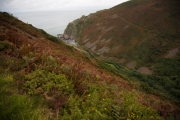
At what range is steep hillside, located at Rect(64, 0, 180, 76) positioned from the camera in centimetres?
6159

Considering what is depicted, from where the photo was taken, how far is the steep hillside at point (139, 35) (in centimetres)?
6159

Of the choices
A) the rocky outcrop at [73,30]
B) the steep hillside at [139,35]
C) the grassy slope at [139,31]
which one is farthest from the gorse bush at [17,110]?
the rocky outcrop at [73,30]

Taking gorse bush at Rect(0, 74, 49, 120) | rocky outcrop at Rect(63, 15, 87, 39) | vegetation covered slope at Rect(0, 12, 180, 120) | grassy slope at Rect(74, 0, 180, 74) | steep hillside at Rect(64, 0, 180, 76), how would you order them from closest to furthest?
gorse bush at Rect(0, 74, 49, 120) → vegetation covered slope at Rect(0, 12, 180, 120) → steep hillside at Rect(64, 0, 180, 76) → grassy slope at Rect(74, 0, 180, 74) → rocky outcrop at Rect(63, 15, 87, 39)

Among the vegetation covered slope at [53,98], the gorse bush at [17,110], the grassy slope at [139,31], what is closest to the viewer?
the gorse bush at [17,110]

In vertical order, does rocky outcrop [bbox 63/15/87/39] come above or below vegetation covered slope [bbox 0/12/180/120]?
above

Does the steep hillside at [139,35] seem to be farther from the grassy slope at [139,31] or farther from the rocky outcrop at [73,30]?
the rocky outcrop at [73,30]

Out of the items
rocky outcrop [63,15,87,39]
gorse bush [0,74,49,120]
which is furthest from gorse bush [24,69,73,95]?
rocky outcrop [63,15,87,39]

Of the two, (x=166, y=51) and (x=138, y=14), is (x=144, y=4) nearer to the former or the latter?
(x=138, y=14)

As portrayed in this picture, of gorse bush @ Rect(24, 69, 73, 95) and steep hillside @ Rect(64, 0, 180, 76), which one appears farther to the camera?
steep hillside @ Rect(64, 0, 180, 76)

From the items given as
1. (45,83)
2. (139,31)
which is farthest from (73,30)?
(45,83)

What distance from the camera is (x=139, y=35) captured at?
2908 inches

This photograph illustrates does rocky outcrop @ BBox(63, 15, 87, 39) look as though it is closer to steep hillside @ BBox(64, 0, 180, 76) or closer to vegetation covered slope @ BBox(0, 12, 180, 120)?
steep hillside @ BBox(64, 0, 180, 76)

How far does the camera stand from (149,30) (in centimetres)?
7506

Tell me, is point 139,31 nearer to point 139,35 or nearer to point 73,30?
point 139,35
